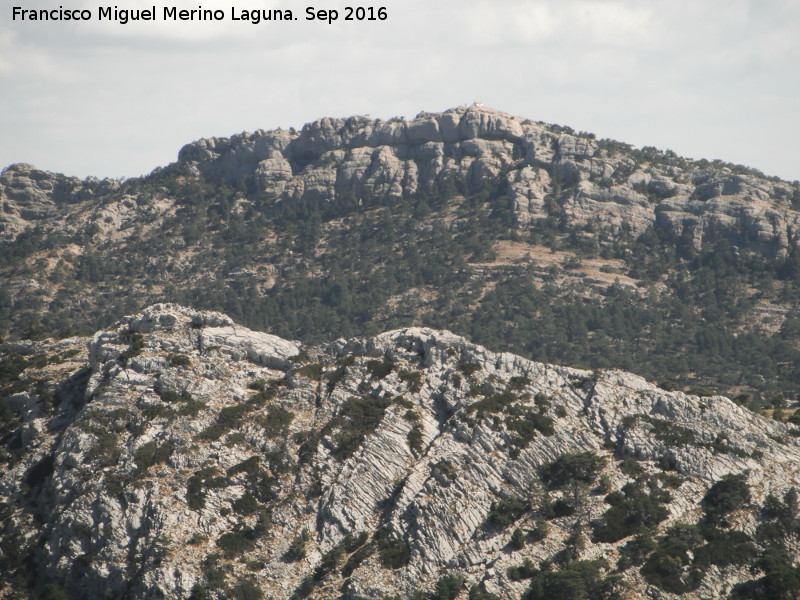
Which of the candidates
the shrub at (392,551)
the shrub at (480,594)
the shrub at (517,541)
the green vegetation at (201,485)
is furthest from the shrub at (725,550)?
the green vegetation at (201,485)

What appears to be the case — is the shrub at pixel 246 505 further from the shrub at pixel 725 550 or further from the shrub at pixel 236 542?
the shrub at pixel 725 550

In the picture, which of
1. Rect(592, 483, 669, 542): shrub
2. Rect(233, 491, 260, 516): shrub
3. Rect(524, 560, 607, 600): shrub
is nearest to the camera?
Rect(524, 560, 607, 600): shrub

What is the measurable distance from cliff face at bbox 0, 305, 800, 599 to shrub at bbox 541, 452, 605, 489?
0.22m

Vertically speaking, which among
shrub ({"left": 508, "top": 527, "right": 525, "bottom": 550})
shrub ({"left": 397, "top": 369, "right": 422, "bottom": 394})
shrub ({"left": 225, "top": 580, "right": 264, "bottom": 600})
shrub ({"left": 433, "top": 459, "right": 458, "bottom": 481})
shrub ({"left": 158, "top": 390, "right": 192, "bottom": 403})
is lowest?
shrub ({"left": 225, "top": 580, "right": 264, "bottom": 600})

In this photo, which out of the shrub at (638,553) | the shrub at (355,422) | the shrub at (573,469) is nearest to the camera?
the shrub at (638,553)

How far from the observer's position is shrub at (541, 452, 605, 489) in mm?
91250

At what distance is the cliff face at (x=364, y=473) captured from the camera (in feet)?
274

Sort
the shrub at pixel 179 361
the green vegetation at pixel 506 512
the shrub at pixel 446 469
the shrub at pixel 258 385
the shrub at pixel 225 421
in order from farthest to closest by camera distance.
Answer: the shrub at pixel 179 361 < the shrub at pixel 258 385 < the shrub at pixel 225 421 < the shrub at pixel 446 469 < the green vegetation at pixel 506 512

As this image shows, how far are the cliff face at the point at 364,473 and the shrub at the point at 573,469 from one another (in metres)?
0.22

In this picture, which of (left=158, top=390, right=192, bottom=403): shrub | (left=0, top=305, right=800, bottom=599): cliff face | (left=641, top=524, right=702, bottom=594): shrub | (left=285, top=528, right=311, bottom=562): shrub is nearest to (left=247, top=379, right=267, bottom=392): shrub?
(left=0, top=305, right=800, bottom=599): cliff face

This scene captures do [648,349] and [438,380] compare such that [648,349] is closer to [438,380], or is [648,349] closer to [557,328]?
[557,328]

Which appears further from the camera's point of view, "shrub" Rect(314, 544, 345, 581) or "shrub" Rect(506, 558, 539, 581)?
"shrub" Rect(314, 544, 345, 581)

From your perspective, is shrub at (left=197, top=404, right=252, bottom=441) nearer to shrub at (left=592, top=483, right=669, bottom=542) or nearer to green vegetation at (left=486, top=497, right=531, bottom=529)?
green vegetation at (left=486, top=497, right=531, bottom=529)

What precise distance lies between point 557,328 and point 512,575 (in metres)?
122
